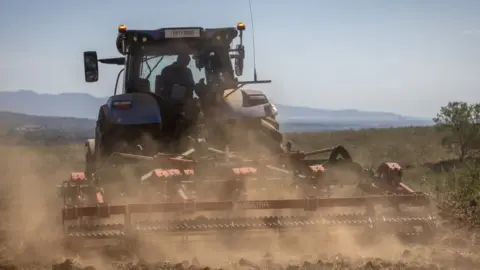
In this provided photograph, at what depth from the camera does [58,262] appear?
17.5ft

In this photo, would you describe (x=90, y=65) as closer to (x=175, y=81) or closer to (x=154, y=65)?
(x=154, y=65)

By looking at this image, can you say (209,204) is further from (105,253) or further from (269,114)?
(269,114)

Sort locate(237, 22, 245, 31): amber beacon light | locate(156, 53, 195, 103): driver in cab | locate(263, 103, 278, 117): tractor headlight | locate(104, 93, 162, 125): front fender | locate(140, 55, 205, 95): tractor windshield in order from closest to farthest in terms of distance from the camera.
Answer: locate(104, 93, 162, 125): front fender
locate(263, 103, 278, 117): tractor headlight
locate(156, 53, 195, 103): driver in cab
locate(140, 55, 205, 95): tractor windshield
locate(237, 22, 245, 31): amber beacon light

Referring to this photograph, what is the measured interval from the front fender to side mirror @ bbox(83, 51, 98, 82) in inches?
30.3

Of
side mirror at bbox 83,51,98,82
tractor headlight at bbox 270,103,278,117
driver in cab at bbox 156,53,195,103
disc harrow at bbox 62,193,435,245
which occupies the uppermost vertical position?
side mirror at bbox 83,51,98,82

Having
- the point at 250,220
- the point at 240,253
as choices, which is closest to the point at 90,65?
the point at 250,220

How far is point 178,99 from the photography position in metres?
7.61

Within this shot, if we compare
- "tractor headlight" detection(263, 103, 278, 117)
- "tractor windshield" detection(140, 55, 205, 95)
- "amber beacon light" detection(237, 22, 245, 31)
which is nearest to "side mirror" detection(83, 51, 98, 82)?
"tractor windshield" detection(140, 55, 205, 95)

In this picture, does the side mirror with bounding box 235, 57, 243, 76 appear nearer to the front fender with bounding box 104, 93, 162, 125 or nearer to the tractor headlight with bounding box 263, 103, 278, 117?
the tractor headlight with bounding box 263, 103, 278, 117

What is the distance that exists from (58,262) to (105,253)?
467 millimetres

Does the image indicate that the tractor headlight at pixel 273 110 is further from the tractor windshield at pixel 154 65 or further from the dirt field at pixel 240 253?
the dirt field at pixel 240 253

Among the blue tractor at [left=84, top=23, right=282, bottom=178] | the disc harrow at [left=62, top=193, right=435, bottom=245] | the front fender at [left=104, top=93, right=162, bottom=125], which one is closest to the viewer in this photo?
the disc harrow at [left=62, top=193, right=435, bottom=245]

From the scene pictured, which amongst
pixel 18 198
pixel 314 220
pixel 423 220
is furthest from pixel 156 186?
pixel 18 198

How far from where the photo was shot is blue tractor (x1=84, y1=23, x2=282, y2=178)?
7113 millimetres
